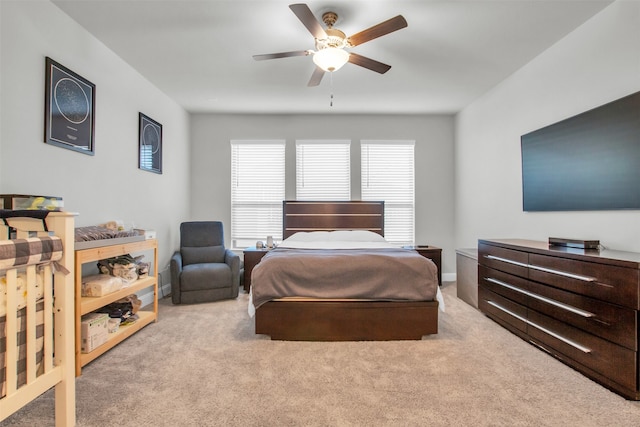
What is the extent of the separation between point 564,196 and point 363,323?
216 cm

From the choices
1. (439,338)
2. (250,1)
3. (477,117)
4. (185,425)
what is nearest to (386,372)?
(439,338)

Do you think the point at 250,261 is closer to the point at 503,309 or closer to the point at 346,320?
the point at 346,320

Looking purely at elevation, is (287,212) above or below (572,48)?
below

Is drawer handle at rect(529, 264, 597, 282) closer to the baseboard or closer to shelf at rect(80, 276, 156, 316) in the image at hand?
the baseboard

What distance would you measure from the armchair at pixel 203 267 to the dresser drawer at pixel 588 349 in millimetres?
3209

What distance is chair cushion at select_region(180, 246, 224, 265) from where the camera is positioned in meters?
4.13

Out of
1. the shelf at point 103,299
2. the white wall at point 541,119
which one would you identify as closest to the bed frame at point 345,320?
the shelf at point 103,299

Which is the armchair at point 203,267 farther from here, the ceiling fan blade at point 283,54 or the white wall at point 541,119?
the white wall at point 541,119

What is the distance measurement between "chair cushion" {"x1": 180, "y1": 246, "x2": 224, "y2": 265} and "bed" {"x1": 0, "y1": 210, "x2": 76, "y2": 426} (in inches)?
98.3

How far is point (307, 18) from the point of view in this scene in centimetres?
202

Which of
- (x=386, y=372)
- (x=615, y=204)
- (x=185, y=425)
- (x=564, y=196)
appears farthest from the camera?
(x=564, y=196)

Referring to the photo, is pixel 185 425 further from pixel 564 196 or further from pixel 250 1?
pixel 564 196

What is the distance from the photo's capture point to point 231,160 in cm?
502

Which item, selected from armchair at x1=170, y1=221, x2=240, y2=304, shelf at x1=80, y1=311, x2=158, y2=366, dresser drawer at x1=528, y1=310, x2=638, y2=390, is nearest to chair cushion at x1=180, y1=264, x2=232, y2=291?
armchair at x1=170, y1=221, x2=240, y2=304
